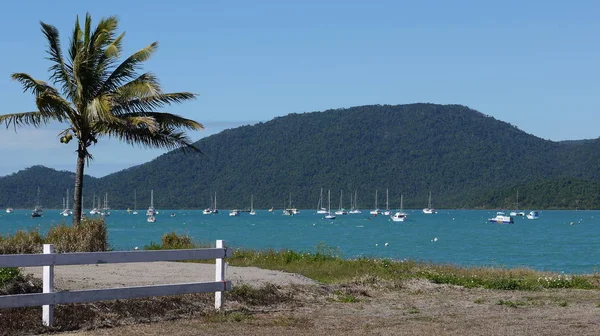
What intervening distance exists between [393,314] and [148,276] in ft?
24.4

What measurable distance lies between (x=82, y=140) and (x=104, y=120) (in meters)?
1.58

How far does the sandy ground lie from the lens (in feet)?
61.7

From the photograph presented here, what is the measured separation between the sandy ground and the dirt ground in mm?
1040

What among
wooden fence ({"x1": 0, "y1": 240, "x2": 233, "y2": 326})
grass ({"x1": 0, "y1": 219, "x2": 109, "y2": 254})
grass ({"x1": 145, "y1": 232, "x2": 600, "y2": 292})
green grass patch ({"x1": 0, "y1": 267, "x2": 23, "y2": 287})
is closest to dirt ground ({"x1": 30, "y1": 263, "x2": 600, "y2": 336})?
wooden fence ({"x1": 0, "y1": 240, "x2": 233, "y2": 326})

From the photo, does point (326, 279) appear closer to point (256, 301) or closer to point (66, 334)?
point (256, 301)

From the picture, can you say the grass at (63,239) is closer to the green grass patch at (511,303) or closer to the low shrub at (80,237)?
the low shrub at (80,237)

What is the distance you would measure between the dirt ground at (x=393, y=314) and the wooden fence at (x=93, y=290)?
17.9 inches

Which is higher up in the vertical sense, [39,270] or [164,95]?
[164,95]

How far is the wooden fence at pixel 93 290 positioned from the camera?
42.7 feet

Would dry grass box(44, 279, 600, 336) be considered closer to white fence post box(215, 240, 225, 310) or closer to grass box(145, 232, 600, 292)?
white fence post box(215, 240, 225, 310)

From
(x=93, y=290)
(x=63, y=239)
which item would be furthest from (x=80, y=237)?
(x=93, y=290)

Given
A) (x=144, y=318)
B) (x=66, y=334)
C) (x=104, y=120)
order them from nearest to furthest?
(x=66, y=334)
(x=144, y=318)
(x=104, y=120)

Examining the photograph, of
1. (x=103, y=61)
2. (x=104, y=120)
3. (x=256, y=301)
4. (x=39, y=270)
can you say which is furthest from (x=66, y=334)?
(x=103, y=61)

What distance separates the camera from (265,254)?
27516 millimetres
